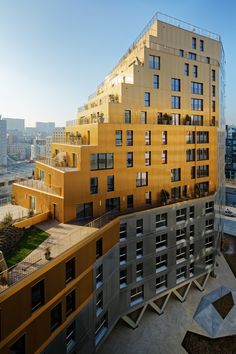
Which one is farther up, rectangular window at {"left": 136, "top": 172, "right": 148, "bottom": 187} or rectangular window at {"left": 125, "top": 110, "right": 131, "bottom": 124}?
rectangular window at {"left": 125, "top": 110, "right": 131, "bottom": 124}

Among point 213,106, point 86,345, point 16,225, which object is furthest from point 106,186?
point 213,106

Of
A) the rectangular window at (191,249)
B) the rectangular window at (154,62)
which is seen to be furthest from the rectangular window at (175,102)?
the rectangular window at (191,249)

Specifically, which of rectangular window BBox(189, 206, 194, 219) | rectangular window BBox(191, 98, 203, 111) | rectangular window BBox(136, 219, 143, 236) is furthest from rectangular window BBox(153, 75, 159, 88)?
rectangular window BBox(136, 219, 143, 236)

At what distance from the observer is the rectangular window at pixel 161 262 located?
2719cm

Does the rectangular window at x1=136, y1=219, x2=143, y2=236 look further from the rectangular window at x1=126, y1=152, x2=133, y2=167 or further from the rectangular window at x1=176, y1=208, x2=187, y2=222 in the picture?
the rectangular window at x1=126, y1=152, x2=133, y2=167

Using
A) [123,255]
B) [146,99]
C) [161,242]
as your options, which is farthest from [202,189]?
[123,255]

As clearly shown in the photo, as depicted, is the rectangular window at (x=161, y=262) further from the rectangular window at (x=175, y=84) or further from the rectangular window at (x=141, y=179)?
the rectangular window at (x=175, y=84)

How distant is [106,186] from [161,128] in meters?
8.98

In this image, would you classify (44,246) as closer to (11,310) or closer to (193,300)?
(11,310)

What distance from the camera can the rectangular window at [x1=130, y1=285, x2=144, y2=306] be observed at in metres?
25.7

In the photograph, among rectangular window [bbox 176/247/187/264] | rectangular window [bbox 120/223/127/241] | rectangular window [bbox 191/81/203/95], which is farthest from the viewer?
rectangular window [bbox 191/81/203/95]

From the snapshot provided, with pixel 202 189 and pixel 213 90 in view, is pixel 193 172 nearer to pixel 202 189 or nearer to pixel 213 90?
pixel 202 189

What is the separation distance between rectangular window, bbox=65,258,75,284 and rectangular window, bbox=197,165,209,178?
20288mm

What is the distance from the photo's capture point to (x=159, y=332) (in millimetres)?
24984
